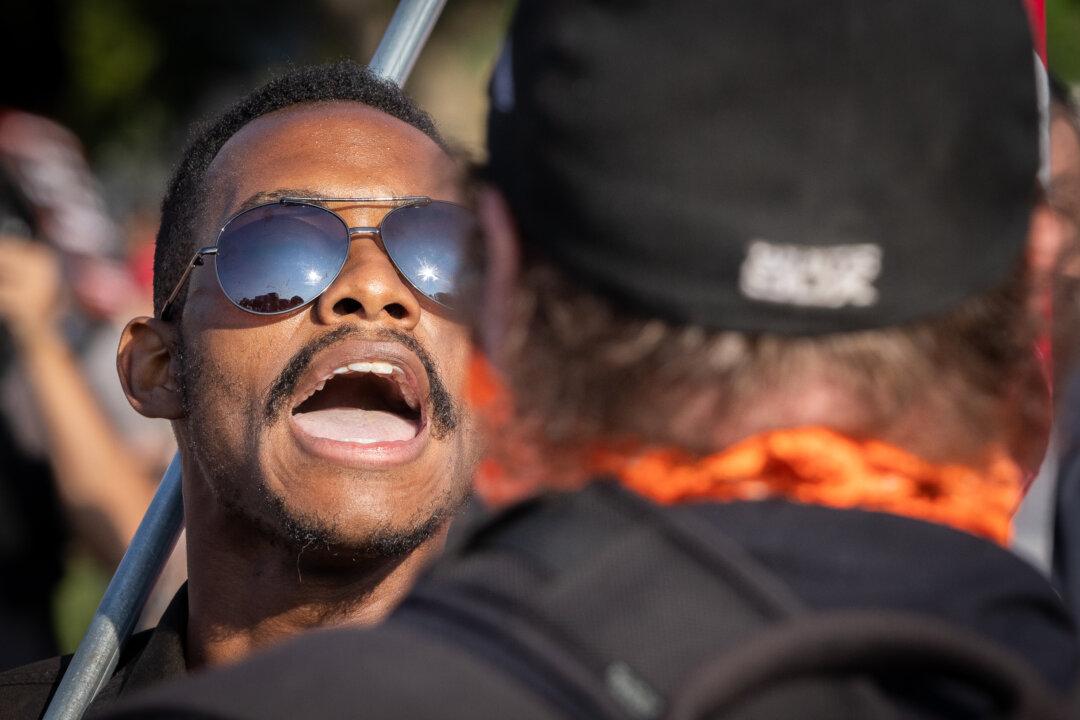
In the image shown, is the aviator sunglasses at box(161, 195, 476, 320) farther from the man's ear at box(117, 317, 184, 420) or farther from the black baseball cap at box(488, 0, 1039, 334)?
the black baseball cap at box(488, 0, 1039, 334)

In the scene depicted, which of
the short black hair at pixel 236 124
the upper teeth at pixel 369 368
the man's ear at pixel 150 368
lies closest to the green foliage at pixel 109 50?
the short black hair at pixel 236 124

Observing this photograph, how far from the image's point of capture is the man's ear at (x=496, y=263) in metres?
1.17

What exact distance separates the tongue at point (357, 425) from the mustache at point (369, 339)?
5cm

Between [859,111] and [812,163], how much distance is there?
0.06m

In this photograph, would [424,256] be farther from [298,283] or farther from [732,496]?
[732,496]

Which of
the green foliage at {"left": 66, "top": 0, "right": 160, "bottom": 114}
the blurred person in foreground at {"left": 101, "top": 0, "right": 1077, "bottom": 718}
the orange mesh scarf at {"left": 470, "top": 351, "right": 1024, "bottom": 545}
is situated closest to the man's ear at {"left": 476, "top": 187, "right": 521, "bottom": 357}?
the blurred person in foreground at {"left": 101, "top": 0, "right": 1077, "bottom": 718}

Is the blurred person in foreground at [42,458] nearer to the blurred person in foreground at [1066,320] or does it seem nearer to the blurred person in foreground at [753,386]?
the blurred person in foreground at [1066,320]

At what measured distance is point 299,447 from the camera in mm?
2328

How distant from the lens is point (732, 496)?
1.10 meters

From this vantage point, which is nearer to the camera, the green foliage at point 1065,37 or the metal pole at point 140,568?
the metal pole at point 140,568

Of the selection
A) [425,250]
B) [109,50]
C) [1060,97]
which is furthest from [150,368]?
[109,50]

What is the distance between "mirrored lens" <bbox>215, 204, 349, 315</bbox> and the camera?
2.42m

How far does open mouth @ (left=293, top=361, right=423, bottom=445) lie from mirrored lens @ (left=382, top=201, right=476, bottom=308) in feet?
0.54

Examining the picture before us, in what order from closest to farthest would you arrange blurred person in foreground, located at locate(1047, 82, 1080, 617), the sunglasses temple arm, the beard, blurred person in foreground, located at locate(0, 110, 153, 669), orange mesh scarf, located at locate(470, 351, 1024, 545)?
orange mesh scarf, located at locate(470, 351, 1024, 545) → blurred person in foreground, located at locate(1047, 82, 1080, 617) → the beard → the sunglasses temple arm → blurred person in foreground, located at locate(0, 110, 153, 669)
